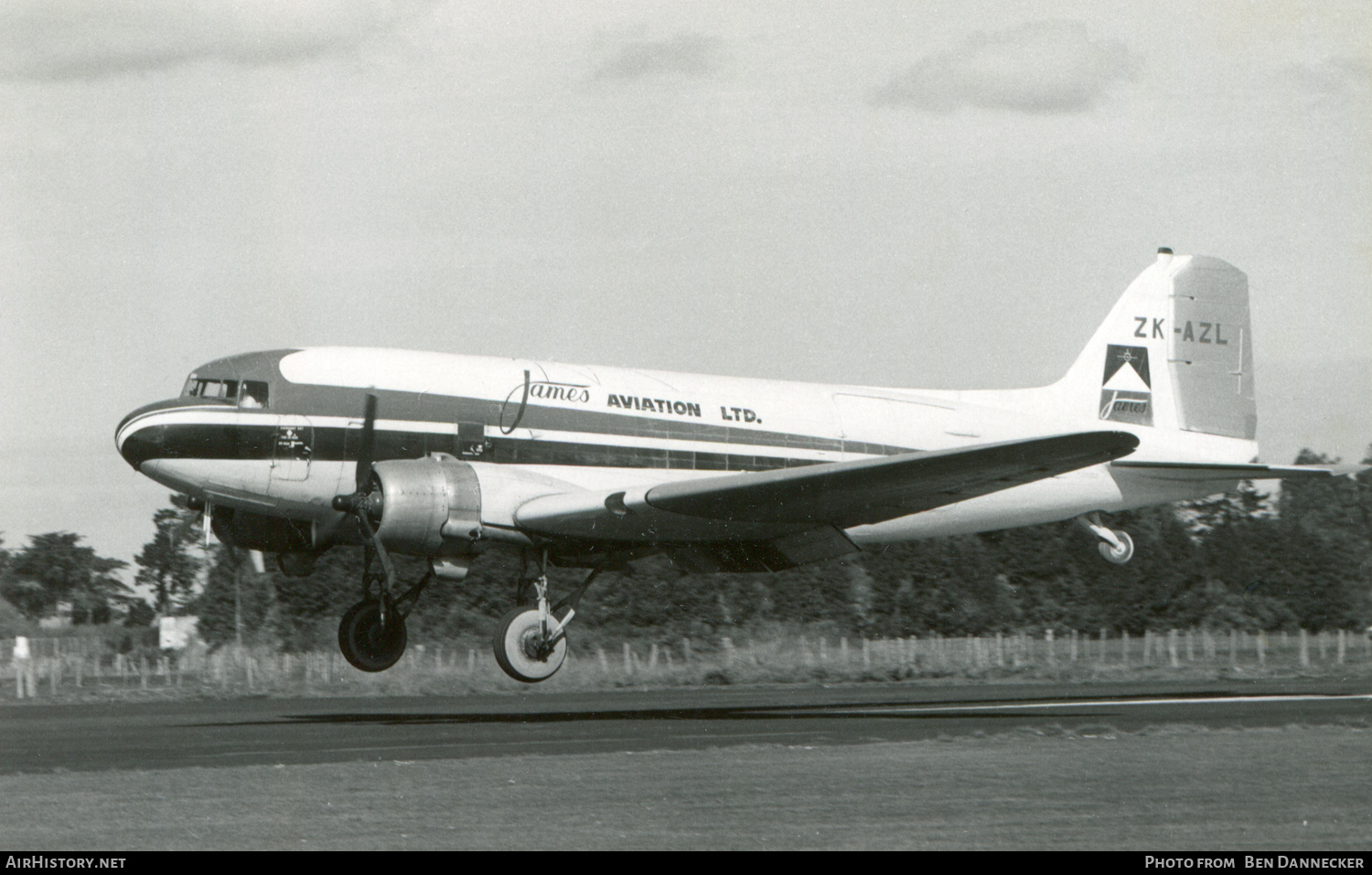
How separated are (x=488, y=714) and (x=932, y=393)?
7.66 meters

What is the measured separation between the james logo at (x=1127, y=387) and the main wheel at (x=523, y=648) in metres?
10.1

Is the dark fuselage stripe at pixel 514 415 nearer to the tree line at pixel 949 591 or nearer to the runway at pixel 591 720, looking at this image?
the runway at pixel 591 720

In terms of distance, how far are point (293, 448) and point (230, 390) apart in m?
1.01

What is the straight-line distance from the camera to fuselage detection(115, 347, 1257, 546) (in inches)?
693

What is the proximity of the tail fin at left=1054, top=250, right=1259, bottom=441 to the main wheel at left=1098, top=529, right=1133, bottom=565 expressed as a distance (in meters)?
3.03

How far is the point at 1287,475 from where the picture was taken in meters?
19.6

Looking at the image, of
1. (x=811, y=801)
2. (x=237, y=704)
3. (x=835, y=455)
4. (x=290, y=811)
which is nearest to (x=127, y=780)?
(x=290, y=811)

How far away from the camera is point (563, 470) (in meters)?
18.7

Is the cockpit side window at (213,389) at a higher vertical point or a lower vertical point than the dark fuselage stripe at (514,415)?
higher

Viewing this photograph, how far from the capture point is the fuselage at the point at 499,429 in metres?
17.6

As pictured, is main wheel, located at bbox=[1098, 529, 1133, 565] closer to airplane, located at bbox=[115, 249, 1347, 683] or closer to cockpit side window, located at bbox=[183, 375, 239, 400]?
airplane, located at bbox=[115, 249, 1347, 683]

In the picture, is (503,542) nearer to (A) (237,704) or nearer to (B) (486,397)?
(B) (486,397)

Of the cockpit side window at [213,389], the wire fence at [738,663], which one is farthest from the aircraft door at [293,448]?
the wire fence at [738,663]

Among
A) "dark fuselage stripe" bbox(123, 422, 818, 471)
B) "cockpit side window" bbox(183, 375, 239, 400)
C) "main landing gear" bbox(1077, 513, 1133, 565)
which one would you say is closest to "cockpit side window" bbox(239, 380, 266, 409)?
"cockpit side window" bbox(183, 375, 239, 400)
